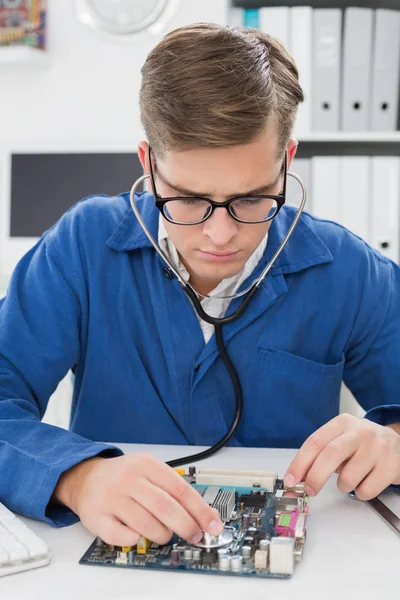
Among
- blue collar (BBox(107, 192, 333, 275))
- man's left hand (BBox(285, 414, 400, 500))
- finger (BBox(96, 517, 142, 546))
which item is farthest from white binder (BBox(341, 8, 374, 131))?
finger (BBox(96, 517, 142, 546))

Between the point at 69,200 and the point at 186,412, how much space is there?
4.54 feet

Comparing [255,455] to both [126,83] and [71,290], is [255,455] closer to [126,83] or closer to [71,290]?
[71,290]

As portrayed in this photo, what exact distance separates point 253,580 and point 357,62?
1867 millimetres

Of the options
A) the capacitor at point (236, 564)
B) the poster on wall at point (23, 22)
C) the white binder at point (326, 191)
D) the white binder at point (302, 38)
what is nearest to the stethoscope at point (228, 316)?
the capacitor at point (236, 564)

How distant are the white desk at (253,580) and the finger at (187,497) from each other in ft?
0.18

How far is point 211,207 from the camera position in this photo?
1.00 meters

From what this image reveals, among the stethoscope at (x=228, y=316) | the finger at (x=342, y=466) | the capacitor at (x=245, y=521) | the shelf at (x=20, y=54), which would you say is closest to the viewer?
the capacitor at (x=245, y=521)

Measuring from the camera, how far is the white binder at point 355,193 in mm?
2236

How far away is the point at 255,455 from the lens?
1.12 meters

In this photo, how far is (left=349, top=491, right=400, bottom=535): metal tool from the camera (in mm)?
843

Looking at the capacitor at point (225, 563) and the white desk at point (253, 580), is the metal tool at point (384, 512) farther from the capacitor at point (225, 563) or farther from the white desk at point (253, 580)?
the capacitor at point (225, 563)

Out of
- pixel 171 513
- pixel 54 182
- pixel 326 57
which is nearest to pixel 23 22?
pixel 54 182

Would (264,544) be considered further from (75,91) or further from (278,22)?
(75,91)

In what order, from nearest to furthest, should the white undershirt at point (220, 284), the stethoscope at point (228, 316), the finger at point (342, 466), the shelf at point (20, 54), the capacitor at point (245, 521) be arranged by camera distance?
the capacitor at point (245, 521), the finger at point (342, 466), the stethoscope at point (228, 316), the white undershirt at point (220, 284), the shelf at point (20, 54)
